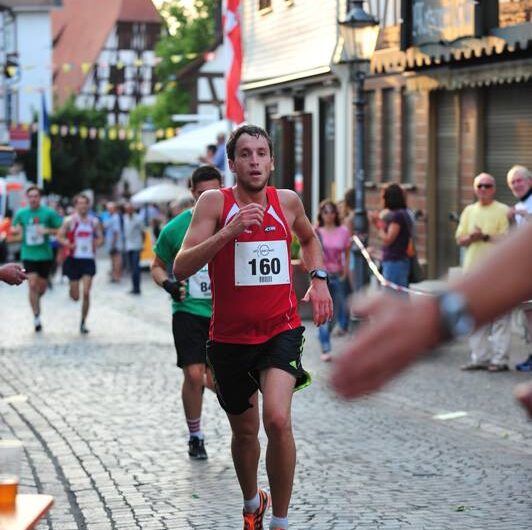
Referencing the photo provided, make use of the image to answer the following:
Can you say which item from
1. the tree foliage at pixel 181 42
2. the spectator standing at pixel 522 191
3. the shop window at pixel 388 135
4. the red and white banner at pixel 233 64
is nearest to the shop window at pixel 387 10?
the shop window at pixel 388 135

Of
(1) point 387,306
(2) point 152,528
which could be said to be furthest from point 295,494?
(1) point 387,306

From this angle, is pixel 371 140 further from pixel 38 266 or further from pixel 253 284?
pixel 253 284

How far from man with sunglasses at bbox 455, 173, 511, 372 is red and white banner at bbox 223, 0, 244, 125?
12485 mm

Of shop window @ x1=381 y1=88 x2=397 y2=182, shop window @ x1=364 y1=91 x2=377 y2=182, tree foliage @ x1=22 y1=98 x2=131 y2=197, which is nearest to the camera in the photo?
shop window @ x1=381 y1=88 x2=397 y2=182

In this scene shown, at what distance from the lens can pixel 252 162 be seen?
6.88 m

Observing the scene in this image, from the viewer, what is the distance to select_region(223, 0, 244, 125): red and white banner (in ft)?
→ 89.1

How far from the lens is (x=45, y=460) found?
375 inches

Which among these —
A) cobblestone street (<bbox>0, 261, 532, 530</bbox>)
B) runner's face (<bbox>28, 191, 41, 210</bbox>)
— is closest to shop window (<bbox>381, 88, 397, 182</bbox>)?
runner's face (<bbox>28, 191, 41, 210</bbox>)

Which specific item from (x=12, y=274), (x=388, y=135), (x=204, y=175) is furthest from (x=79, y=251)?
(x=12, y=274)

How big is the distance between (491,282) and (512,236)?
0.12m

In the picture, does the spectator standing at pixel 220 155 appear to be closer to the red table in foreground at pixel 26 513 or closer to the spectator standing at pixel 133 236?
the spectator standing at pixel 133 236

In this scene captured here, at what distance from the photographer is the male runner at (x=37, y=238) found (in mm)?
20438

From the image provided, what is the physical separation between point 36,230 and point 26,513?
1633cm

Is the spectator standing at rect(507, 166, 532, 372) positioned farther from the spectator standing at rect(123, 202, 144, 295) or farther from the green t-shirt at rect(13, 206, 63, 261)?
the spectator standing at rect(123, 202, 144, 295)
